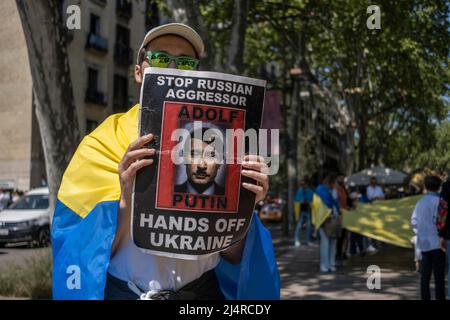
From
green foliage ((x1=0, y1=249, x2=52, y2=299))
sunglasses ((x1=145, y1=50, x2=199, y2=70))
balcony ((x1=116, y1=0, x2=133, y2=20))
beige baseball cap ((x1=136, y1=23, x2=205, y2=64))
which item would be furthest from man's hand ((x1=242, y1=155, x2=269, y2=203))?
balcony ((x1=116, y1=0, x2=133, y2=20))

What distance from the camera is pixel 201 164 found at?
1.65 m

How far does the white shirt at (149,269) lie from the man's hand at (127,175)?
0.14 feet

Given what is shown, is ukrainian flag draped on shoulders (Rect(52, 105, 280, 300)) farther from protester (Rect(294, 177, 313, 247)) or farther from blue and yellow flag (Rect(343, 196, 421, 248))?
protester (Rect(294, 177, 313, 247))

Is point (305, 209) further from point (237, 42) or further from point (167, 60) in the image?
point (167, 60)

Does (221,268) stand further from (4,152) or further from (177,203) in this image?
(4,152)

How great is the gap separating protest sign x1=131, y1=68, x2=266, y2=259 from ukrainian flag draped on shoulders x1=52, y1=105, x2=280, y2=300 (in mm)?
232

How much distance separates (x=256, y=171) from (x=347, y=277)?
852 centimetres

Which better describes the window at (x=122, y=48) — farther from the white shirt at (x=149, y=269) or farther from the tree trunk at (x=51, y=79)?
the white shirt at (x=149, y=269)

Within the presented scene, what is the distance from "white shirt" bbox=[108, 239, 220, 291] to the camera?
1.86m

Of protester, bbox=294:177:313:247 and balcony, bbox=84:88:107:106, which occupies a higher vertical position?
balcony, bbox=84:88:107:106

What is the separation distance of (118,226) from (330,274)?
8828 mm

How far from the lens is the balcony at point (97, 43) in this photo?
27.9 meters

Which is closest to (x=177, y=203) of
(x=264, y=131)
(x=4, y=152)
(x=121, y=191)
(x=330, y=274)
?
(x=121, y=191)

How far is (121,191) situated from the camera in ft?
5.85
